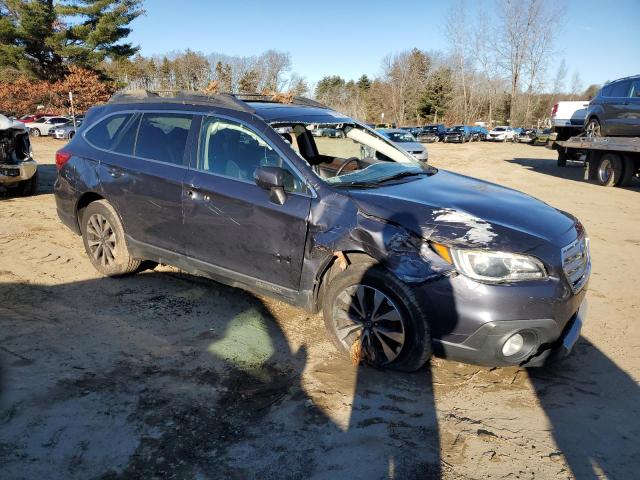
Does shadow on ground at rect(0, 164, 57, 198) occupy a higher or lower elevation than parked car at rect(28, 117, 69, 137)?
lower

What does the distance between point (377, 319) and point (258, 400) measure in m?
0.93

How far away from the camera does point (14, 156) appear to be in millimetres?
8234

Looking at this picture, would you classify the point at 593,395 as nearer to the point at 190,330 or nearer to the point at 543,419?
the point at 543,419

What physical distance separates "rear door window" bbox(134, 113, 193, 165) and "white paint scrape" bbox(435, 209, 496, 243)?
229 centimetres

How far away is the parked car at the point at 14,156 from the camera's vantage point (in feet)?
26.2

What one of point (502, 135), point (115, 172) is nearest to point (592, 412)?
point (115, 172)

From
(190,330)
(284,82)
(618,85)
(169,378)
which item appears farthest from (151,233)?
(284,82)

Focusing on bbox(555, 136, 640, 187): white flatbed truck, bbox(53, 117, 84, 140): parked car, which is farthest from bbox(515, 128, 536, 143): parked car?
bbox(53, 117, 84, 140): parked car

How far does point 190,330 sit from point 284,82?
58554mm

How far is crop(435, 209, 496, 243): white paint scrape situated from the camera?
2964 mm

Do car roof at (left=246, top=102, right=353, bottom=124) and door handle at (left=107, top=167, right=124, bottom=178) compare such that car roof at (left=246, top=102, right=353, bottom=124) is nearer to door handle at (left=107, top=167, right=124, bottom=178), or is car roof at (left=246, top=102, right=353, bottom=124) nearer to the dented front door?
the dented front door

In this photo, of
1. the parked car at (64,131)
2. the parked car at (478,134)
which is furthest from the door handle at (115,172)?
the parked car at (478,134)

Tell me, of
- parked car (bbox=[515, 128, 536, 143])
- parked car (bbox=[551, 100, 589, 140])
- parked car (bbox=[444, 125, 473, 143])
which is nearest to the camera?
parked car (bbox=[551, 100, 589, 140])

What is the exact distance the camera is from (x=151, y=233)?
4.38 metres
